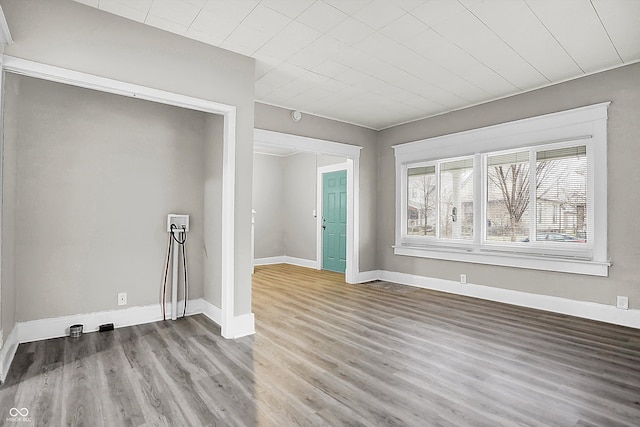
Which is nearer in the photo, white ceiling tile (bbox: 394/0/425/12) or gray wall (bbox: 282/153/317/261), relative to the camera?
white ceiling tile (bbox: 394/0/425/12)

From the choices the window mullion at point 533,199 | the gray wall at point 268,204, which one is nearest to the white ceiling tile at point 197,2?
the window mullion at point 533,199

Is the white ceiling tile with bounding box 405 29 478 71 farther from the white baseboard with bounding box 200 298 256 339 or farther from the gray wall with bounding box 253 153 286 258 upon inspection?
the gray wall with bounding box 253 153 286 258

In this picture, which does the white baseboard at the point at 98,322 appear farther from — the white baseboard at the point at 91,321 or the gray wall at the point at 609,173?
the gray wall at the point at 609,173

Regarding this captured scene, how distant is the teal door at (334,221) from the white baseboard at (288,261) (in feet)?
1.04

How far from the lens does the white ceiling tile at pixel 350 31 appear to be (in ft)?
9.33

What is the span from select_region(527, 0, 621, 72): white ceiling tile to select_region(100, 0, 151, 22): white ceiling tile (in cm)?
295

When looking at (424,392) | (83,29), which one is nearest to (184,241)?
(83,29)

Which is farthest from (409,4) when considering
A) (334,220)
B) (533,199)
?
(334,220)

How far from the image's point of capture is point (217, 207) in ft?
12.2

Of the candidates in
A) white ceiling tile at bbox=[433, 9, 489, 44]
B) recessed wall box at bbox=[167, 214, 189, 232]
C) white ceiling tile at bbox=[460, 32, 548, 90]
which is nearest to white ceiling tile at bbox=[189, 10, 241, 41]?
white ceiling tile at bbox=[433, 9, 489, 44]

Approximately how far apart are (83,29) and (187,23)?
75cm

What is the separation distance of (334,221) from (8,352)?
538 cm

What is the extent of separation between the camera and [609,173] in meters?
3.72

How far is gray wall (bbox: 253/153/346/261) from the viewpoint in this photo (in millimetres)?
7754
